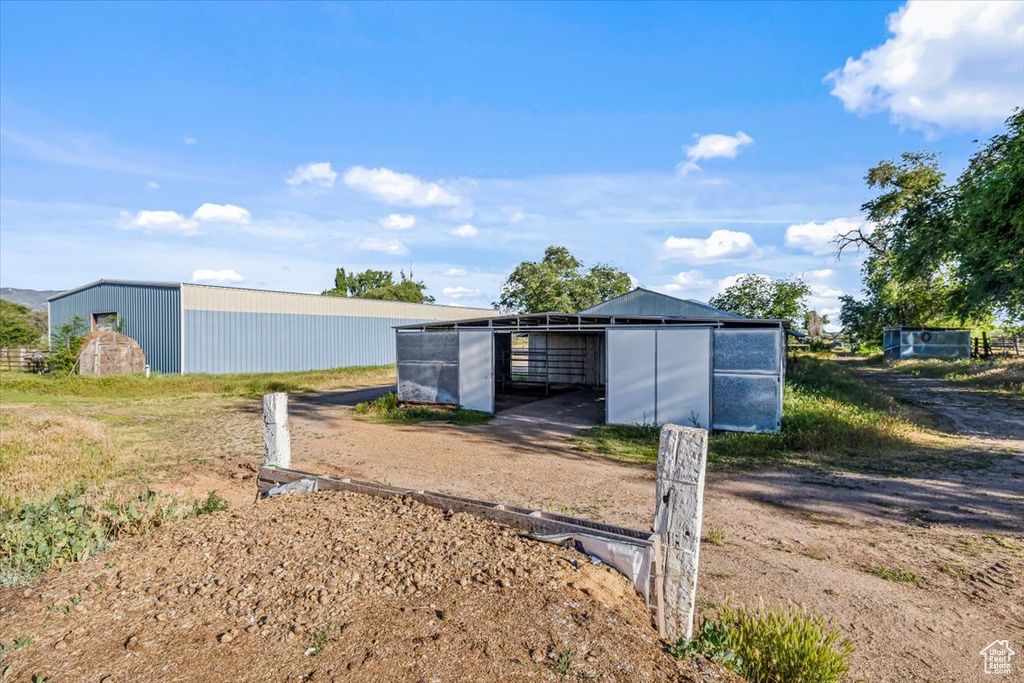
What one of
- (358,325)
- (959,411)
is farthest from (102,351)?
(959,411)

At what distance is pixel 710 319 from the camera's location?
14.0 meters

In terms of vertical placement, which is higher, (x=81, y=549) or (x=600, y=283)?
(x=600, y=283)

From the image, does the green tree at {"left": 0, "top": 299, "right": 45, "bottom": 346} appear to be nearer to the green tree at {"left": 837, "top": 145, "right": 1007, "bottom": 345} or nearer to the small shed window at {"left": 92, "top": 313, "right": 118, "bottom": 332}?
the small shed window at {"left": 92, "top": 313, "right": 118, "bottom": 332}

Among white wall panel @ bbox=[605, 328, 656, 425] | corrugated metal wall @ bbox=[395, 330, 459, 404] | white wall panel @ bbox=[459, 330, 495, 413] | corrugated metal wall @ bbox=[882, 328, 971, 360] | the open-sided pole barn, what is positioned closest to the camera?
the open-sided pole barn

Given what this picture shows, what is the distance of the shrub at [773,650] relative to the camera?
12.1 feet

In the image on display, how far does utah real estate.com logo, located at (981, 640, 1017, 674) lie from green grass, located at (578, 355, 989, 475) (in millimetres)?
5978

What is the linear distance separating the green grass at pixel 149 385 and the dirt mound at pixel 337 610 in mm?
20574

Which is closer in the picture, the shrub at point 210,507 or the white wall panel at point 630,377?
the shrub at point 210,507

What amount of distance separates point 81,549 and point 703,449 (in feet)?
16.5

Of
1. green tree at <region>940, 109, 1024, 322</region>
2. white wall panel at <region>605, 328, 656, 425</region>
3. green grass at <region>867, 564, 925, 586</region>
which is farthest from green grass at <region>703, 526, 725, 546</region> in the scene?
green tree at <region>940, 109, 1024, 322</region>

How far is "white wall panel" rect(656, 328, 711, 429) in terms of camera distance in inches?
559

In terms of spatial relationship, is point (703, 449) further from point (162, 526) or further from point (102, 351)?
point (102, 351)

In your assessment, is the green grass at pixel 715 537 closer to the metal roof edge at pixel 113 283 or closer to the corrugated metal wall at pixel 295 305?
the corrugated metal wall at pixel 295 305

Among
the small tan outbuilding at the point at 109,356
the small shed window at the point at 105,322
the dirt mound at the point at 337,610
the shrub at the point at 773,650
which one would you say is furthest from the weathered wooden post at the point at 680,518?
the small shed window at the point at 105,322
